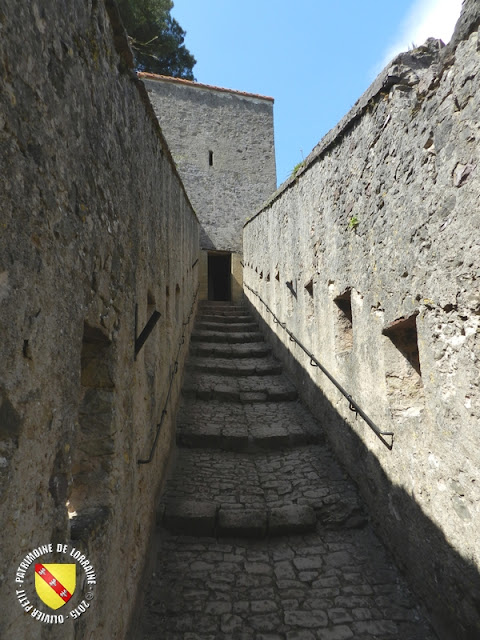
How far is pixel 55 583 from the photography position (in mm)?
1623

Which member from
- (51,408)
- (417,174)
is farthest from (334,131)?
(51,408)

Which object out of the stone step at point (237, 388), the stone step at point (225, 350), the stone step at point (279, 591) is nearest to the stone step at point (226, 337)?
the stone step at point (225, 350)

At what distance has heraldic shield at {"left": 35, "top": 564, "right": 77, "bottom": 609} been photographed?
4.90 ft

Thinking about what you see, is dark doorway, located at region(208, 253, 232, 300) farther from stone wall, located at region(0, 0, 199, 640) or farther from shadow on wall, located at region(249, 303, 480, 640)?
stone wall, located at region(0, 0, 199, 640)

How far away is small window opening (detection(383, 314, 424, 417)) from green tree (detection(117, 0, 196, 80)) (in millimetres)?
14052

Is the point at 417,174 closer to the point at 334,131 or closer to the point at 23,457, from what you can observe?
the point at 334,131

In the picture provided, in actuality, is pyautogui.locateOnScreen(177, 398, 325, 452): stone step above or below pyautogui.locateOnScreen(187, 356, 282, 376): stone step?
below

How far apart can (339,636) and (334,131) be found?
5.03m

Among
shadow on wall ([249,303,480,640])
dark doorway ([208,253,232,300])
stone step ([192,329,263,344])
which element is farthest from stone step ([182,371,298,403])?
dark doorway ([208,253,232,300])

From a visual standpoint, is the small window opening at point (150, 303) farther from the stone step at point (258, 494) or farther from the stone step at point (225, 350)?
the stone step at point (225, 350)

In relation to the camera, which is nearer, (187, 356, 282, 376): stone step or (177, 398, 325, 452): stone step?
(177, 398, 325, 452): stone step

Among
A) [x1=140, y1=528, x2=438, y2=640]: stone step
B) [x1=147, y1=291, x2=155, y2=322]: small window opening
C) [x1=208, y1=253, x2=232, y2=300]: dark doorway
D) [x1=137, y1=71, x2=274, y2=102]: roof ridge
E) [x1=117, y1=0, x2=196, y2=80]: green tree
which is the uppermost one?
[x1=117, y1=0, x2=196, y2=80]: green tree

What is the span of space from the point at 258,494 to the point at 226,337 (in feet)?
16.8

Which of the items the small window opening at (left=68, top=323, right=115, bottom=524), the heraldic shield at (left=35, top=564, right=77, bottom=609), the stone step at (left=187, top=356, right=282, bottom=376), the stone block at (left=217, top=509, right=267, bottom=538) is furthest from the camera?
the stone step at (left=187, top=356, right=282, bottom=376)
